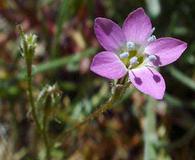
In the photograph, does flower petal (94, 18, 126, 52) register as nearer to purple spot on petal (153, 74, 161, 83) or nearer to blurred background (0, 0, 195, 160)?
purple spot on petal (153, 74, 161, 83)

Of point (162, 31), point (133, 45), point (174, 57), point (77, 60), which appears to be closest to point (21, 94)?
point (77, 60)

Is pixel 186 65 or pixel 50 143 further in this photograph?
pixel 186 65

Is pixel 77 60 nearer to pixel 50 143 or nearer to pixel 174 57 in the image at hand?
pixel 50 143

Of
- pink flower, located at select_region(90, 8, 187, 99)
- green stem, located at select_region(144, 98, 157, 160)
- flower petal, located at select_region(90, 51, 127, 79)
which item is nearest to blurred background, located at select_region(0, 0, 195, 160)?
green stem, located at select_region(144, 98, 157, 160)

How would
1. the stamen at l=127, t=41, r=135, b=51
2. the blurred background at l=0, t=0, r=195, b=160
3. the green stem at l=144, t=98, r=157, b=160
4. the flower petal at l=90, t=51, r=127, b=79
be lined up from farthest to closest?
the blurred background at l=0, t=0, r=195, b=160, the green stem at l=144, t=98, r=157, b=160, the stamen at l=127, t=41, r=135, b=51, the flower petal at l=90, t=51, r=127, b=79

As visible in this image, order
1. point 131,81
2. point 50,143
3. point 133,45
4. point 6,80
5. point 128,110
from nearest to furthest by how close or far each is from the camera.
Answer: point 131,81 → point 133,45 → point 50,143 → point 6,80 → point 128,110

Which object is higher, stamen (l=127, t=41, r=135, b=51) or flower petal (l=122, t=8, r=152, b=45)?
flower petal (l=122, t=8, r=152, b=45)
